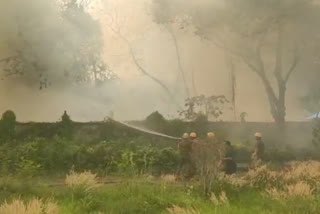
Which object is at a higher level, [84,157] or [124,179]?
[84,157]

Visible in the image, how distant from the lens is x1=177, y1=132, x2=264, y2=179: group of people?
367 inches

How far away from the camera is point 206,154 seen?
9.31 m

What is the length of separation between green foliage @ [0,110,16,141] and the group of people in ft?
20.6

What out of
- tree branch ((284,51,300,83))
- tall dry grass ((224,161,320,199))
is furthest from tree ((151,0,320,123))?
tall dry grass ((224,161,320,199))

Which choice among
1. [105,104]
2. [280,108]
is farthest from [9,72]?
[280,108]

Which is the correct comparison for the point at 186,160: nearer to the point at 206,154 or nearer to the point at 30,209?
the point at 206,154

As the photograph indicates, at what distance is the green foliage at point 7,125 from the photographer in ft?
51.6

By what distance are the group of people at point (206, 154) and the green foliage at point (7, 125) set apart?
629 cm

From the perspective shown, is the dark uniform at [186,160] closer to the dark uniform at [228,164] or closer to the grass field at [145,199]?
the dark uniform at [228,164]

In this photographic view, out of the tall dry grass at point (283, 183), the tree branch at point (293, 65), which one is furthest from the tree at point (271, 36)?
the tall dry grass at point (283, 183)

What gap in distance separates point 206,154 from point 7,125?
848 cm

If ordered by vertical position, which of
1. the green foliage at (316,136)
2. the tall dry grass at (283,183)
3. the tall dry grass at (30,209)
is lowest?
the tall dry grass at (30,209)

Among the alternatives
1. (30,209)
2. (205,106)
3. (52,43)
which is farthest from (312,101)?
(30,209)

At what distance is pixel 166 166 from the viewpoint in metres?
13.5
